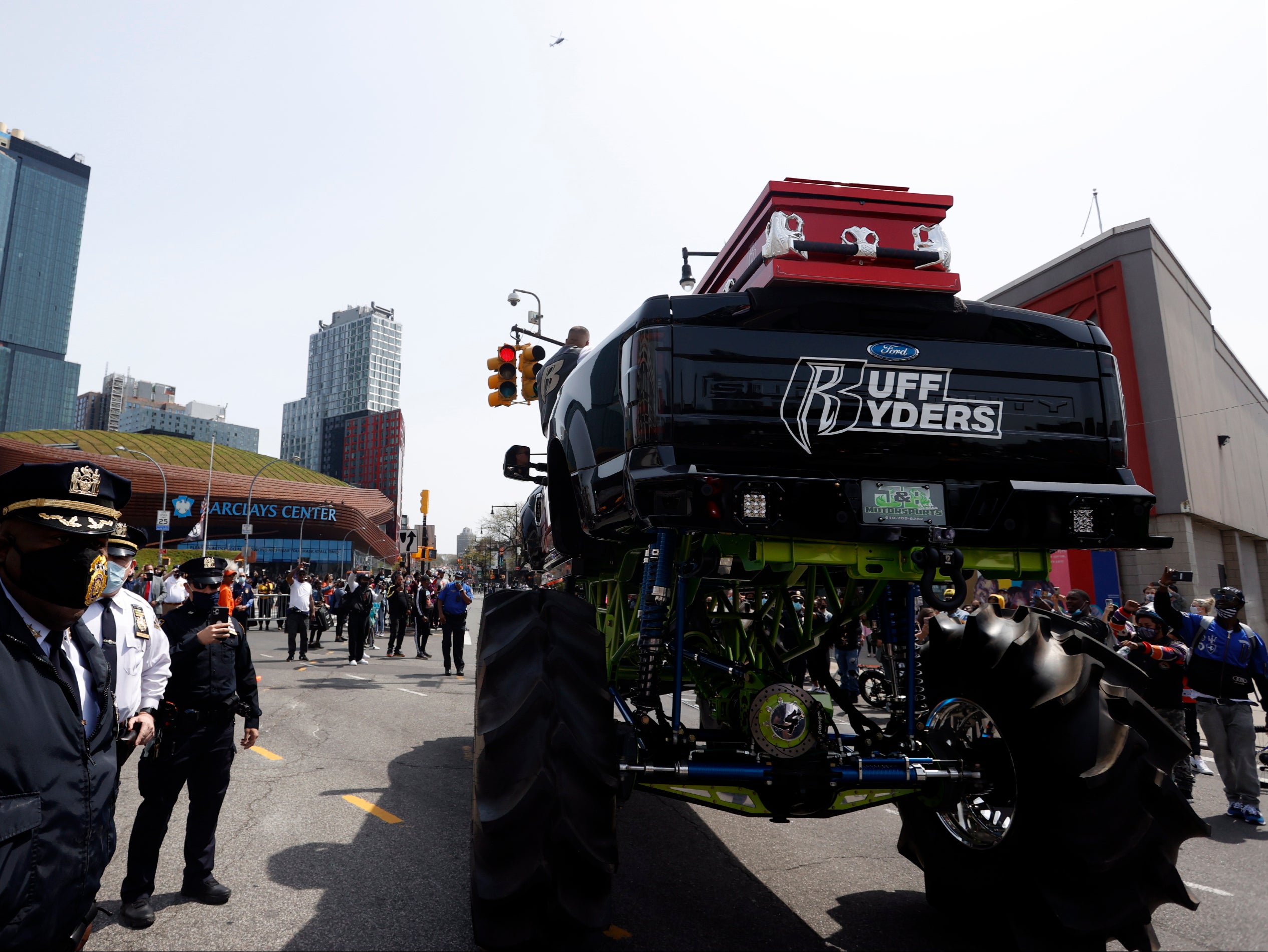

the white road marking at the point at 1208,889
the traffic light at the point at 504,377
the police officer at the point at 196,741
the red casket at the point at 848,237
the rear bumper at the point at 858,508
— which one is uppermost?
the traffic light at the point at 504,377

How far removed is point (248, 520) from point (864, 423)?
3924 centimetres

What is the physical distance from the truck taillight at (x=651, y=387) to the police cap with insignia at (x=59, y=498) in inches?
74.4

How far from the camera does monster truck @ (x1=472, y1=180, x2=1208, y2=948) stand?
306 centimetres

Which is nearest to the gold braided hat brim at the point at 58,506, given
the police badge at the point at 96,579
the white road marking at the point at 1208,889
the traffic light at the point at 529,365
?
the police badge at the point at 96,579

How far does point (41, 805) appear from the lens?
1899 mm

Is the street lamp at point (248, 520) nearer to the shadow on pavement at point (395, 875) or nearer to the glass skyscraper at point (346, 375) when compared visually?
the glass skyscraper at point (346, 375)

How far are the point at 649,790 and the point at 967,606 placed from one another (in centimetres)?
1180

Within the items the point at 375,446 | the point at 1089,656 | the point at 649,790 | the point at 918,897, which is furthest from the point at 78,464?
the point at 375,446

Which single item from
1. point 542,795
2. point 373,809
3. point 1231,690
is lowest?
point 373,809

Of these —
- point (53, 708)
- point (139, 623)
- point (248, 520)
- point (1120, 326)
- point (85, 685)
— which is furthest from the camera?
point (248, 520)

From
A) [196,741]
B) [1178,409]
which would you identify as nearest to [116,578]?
[196,741]

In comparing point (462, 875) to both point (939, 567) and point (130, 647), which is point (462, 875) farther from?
point (939, 567)

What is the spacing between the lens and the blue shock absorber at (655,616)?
12.0 ft

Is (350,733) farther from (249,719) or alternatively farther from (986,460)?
(986,460)
